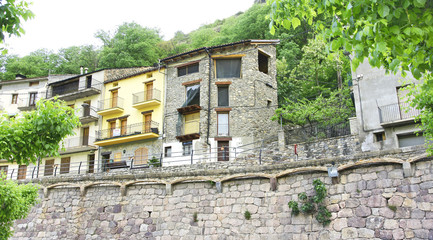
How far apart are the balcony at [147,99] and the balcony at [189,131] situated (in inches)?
121

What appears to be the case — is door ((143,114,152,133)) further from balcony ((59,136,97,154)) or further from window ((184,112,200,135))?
balcony ((59,136,97,154))

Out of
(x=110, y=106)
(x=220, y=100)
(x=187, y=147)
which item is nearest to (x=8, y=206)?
(x=187, y=147)

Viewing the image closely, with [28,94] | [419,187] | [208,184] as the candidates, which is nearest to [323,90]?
[208,184]

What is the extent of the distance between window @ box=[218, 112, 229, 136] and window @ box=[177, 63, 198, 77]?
4.06m

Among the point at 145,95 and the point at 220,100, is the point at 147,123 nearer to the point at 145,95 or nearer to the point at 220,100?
the point at 145,95

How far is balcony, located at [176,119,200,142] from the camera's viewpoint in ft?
84.5

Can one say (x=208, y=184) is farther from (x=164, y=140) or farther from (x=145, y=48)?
(x=145, y=48)

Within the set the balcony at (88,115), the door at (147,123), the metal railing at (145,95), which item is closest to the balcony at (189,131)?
the door at (147,123)

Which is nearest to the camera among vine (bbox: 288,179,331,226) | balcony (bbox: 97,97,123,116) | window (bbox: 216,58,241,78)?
vine (bbox: 288,179,331,226)

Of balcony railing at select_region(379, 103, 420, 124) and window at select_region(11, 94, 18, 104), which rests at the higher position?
window at select_region(11, 94, 18, 104)

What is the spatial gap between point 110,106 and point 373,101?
67.8 feet

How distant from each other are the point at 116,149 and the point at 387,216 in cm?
2411

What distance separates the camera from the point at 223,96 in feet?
87.4

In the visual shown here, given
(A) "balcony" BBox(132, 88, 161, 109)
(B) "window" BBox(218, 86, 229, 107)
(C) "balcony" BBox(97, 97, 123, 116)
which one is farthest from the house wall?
(C) "balcony" BBox(97, 97, 123, 116)
